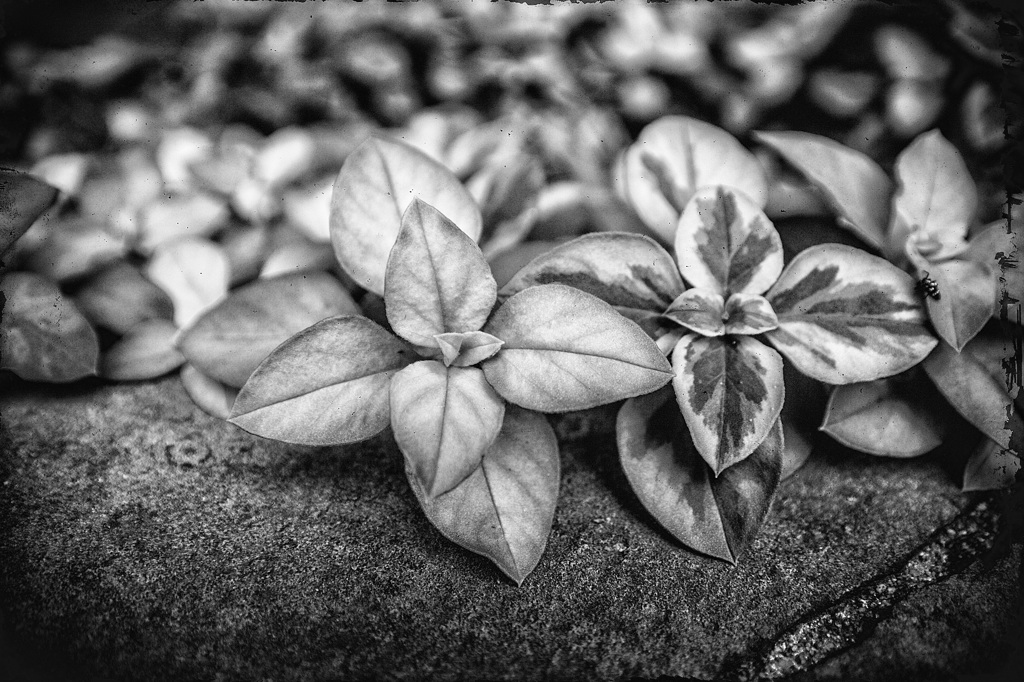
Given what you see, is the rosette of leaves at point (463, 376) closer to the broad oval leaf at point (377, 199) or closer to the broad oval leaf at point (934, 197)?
the broad oval leaf at point (377, 199)

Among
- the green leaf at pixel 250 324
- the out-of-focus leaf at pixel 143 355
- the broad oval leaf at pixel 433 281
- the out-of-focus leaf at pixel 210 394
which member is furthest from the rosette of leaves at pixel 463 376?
the out-of-focus leaf at pixel 143 355

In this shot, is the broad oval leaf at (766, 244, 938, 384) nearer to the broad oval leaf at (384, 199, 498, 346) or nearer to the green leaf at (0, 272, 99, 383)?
the broad oval leaf at (384, 199, 498, 346)

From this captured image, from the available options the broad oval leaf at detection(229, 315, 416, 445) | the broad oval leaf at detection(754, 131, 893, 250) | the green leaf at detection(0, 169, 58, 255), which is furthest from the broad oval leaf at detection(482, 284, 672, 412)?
the green leaf at detection(0, 169, 58, 255)

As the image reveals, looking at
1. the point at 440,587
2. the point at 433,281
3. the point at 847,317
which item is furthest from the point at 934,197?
the point at 440,587

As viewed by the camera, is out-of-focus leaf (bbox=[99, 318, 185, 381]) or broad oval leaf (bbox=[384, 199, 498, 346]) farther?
out-of-focus leaf (bbox=[99, 318, 185, 381])

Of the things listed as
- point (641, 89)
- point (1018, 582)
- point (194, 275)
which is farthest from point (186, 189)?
point (1018, 582)

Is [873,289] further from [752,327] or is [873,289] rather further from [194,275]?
[194,275]
